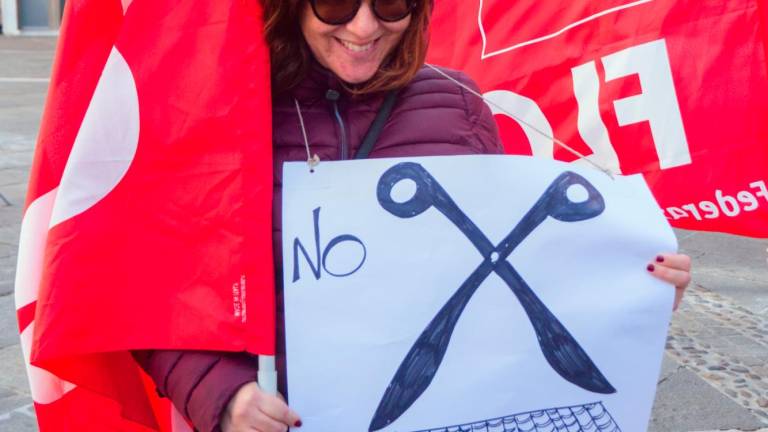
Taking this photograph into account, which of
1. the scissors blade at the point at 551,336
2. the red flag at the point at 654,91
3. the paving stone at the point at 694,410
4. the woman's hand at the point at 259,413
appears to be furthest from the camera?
the paving stone at the point at 694,410

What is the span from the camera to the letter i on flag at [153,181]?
185 centimetres

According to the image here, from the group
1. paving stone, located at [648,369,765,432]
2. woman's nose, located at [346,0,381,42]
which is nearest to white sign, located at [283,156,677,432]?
woman's nose, located at [346,0,381,42]

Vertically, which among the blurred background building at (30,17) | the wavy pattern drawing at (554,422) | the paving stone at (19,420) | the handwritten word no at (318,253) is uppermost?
the blurred background building at (30,17)

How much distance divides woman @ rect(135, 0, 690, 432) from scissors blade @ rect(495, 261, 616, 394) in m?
0.21

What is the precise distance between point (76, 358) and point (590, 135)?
190 cm

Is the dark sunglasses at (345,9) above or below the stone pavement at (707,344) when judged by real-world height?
above

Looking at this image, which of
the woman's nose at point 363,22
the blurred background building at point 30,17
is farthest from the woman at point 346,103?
the blurred background building at point 30,17

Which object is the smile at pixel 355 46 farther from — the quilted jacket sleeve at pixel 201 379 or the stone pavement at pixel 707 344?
the stone pavement at pixel 707 344

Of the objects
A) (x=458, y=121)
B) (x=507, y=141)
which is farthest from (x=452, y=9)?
(x=458, y=121)

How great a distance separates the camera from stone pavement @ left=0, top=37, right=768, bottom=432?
4.31 m

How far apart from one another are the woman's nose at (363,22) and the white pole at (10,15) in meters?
21.8

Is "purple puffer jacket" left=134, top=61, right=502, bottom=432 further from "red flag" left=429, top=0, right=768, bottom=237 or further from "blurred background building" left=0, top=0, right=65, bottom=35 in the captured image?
"blurred background building" left=0, top=0, right=65, bottom=35

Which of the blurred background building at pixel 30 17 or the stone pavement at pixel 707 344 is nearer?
the stone pavement at pixel 707 344

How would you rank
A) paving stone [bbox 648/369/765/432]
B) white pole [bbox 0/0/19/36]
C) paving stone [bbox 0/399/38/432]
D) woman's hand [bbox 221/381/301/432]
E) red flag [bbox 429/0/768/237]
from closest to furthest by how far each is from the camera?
woman's hand [bbox 221/381/301/432] → red flag [bbox 429/0/768/237] → paving stone [bbox 0/399/38/432] → paving stone [bbox 648/369/765/432] → white pole [bbox 0/0/19/36]
